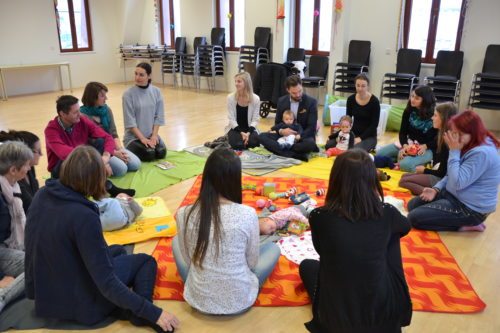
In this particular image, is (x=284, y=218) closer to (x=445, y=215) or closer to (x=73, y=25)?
(x=445, y=215)

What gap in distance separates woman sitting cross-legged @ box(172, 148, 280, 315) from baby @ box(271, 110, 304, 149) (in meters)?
2.62

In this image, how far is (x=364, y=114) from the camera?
4.72 metres

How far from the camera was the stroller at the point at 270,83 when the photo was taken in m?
6.56

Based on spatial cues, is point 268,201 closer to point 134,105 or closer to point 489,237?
point 489,237

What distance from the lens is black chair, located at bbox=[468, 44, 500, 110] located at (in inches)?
222

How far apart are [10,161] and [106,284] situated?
95 cm

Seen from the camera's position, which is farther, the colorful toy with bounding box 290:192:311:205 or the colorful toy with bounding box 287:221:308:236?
the colorful toy with bounding box 290:192:311:205

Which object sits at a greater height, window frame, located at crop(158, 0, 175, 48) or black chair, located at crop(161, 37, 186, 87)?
window frame, located at crop(158, 0, 175, 48)

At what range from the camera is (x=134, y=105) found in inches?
174

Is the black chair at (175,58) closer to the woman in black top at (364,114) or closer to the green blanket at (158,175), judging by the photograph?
the green blanket at (158,175)

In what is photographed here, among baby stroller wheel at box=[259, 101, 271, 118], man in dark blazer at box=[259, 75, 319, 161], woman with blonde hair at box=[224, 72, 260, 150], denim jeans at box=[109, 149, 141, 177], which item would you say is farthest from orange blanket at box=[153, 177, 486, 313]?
baby stroller wheel at box=[259, 101, 271, 118]

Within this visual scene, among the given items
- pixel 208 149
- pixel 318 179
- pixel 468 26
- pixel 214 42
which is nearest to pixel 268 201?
pixel 318 179

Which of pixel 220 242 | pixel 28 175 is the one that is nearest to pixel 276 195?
pixel 220 242

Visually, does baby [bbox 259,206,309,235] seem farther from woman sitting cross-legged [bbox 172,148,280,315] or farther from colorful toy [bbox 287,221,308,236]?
woman sitting cross-legged [bbox 172,148,280,315]
